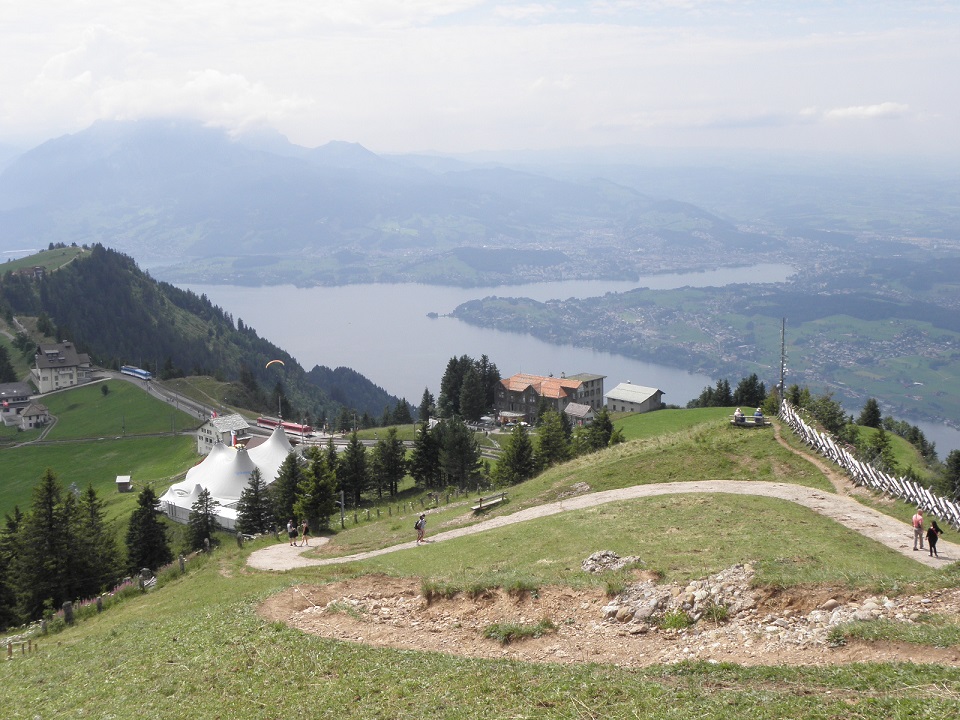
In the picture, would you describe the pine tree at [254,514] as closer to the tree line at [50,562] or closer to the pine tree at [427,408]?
the tree line at [50,562]

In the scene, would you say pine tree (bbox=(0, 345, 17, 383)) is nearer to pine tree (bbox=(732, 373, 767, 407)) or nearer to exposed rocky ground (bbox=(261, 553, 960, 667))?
pine tree (bbox=(732, 373, 767, 407))

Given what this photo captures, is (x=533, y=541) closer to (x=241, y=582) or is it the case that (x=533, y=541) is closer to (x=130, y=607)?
(x=241, y=582)

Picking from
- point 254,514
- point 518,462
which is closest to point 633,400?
point 518,462

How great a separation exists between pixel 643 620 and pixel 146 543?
1865 inches

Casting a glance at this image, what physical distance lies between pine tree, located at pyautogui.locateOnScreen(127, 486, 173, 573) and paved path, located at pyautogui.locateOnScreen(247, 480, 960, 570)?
21.9 m

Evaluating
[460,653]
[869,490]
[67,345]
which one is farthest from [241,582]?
[67,345]

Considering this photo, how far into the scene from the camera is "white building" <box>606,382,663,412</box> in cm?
12025

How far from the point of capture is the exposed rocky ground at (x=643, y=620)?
1470cm

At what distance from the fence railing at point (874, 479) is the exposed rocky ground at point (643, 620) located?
10480 mm

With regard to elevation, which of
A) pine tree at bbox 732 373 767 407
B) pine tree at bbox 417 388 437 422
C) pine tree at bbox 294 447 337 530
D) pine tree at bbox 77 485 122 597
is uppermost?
pine tree at bbox 294 447 337 530

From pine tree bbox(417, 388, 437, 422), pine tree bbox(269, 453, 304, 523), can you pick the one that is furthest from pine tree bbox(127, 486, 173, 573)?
pine tree bbox(417, 388, 437, 422)

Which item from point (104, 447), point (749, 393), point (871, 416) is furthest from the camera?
point (104, 447)

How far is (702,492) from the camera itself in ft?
100

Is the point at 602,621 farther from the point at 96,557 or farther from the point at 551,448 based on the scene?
the point at 551,448
